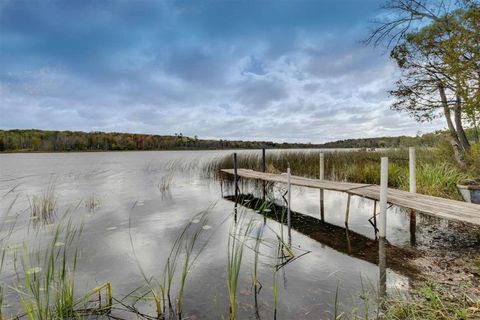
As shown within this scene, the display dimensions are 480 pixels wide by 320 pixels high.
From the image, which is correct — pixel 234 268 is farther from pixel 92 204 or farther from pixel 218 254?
pixel 92 204

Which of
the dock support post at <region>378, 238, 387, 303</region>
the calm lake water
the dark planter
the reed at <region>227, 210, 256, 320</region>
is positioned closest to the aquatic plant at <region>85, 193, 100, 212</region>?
the calm lake water

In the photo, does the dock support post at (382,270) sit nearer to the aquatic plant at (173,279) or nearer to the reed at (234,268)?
the reed at (234,268)

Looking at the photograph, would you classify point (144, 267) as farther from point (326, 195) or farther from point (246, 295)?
point (326, 195)

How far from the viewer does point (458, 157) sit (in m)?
11.6

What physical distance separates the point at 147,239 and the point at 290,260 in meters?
3.31

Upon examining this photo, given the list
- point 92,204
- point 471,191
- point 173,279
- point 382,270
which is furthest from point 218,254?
point 92,204

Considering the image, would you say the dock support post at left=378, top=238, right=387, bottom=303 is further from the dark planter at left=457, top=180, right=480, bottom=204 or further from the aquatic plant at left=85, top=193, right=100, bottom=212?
the aquatic plant at left=85, top=193, right=100, bottom=212

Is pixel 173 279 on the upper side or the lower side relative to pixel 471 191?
lower

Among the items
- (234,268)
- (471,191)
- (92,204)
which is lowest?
(92,204)

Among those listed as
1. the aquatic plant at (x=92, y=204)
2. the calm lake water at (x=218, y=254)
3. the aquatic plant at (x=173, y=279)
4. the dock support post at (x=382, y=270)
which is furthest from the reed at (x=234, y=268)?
the aquatic plant at (x=92, y=204)

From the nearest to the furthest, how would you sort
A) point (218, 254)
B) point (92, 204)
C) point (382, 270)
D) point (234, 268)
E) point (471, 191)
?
point (234, 268), point (382, 270), point (218, 254), point (471, 191), point (92, 204)

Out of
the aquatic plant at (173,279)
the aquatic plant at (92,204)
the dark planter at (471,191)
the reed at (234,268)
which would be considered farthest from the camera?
the aquatic plant at (92,204)

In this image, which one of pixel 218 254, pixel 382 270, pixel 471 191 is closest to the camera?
pixel 382 270

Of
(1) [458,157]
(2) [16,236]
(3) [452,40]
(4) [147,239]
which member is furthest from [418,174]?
(2) [16,236]
